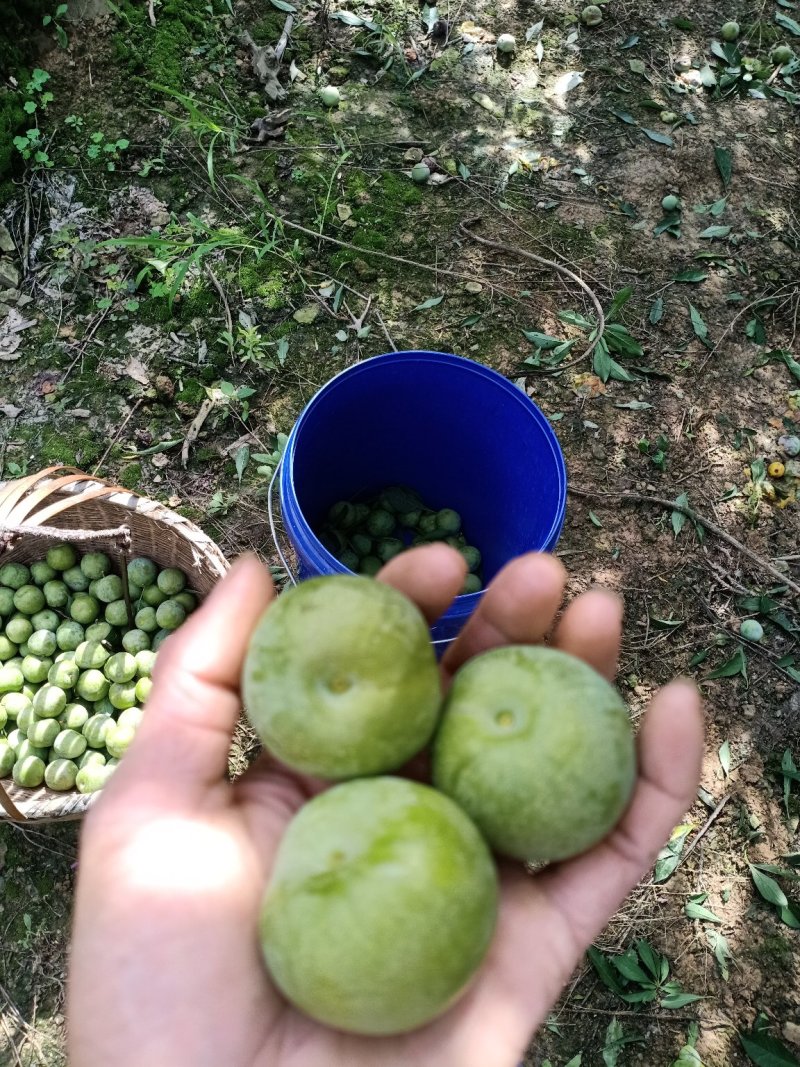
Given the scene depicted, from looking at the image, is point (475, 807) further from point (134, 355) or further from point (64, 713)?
point (134, 355)

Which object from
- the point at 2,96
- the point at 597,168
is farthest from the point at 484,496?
the point at 2,96

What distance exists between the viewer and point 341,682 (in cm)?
166

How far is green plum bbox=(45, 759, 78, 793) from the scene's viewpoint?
3006 mm

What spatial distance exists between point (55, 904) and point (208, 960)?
1886 mm

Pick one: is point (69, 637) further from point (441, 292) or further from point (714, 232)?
point (714, 232)

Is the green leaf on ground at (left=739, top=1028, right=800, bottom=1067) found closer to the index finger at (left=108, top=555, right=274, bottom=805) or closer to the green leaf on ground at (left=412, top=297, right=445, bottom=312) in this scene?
the index finger at (left=108, top=555, right=274, bottom=805)

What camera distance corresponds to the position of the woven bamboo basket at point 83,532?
267 centimetres

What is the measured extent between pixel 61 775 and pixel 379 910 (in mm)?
2048

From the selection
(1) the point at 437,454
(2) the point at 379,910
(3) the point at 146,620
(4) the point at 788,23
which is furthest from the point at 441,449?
(4) the point at 788,23

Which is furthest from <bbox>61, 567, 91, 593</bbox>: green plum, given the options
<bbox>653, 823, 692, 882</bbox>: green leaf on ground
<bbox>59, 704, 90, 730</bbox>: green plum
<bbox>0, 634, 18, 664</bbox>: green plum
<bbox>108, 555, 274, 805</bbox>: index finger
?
<bbox>653, 823, 692, 882</bbox>: green leaf on ground

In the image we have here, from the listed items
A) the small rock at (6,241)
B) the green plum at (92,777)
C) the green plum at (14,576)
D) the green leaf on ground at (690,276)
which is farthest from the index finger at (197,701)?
the green leaf on ground at (690,276)

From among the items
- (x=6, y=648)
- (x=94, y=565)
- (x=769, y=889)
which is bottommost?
(x=769, y=889)

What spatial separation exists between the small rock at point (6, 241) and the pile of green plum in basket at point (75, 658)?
2.02 m

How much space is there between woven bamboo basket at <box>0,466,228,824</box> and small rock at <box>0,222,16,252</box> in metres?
1.58
